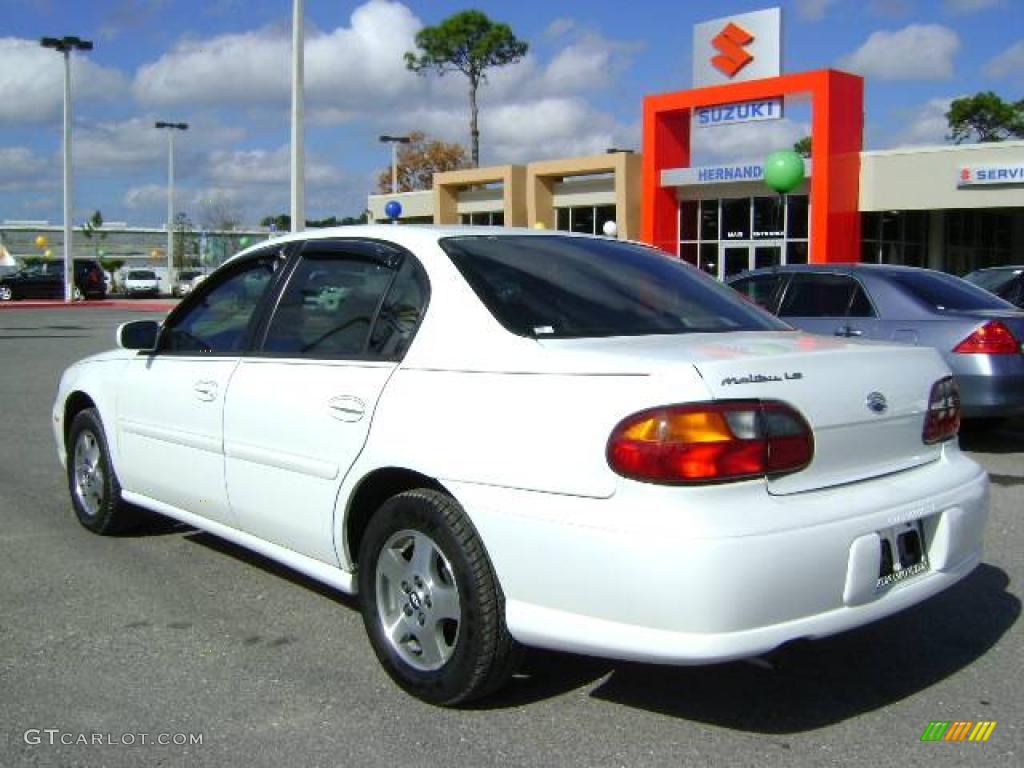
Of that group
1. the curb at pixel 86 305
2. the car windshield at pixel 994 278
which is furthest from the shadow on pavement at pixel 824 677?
the curb at pixel 86 305

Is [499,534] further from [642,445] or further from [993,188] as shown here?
[993,188]

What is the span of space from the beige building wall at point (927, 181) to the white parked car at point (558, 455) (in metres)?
27.1

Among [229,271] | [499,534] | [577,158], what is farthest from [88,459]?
[577,158]

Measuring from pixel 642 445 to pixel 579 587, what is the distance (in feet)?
1.50

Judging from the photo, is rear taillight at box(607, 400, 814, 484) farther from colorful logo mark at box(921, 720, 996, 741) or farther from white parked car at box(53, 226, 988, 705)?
colorful logo mark at box(921, 720, 996, 741)

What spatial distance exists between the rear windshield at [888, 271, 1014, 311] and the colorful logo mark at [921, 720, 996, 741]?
17.6ft

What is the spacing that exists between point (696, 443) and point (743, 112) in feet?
92.8

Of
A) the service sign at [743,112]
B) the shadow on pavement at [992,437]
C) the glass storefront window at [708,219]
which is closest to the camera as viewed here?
the shadow on pavement at [992,437]

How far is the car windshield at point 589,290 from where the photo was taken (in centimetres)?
369

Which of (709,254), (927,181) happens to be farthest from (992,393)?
(709,254)

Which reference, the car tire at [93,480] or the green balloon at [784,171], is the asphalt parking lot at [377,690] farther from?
the green balloon at [784,171]

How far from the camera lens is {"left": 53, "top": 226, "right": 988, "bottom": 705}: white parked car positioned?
3.02 m

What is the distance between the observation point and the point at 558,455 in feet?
10.3

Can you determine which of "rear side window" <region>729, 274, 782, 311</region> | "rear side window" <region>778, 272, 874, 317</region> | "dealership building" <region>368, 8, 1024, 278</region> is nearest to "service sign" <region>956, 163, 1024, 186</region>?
"dealership building" <region>368, 8, 1024, 278</region>
